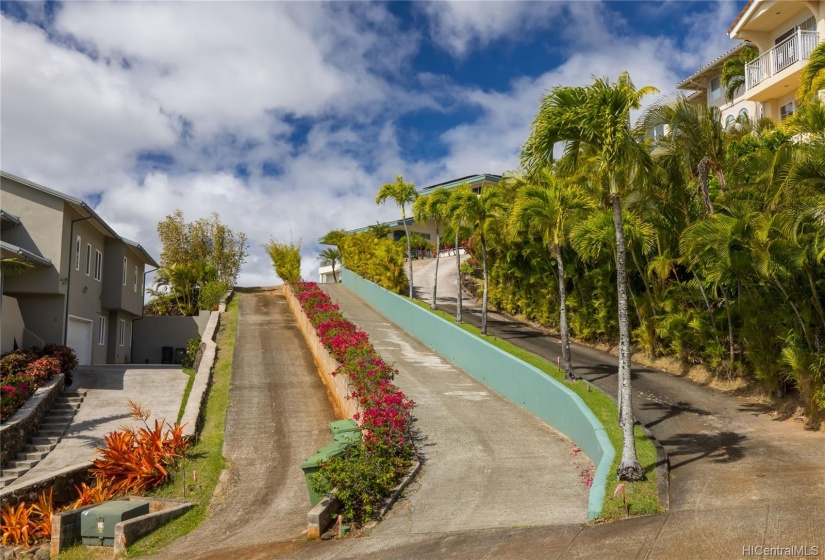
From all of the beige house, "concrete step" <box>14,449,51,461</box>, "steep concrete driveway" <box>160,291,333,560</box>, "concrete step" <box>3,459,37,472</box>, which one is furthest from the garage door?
"concrete step" <box>3,459,37,472</box>

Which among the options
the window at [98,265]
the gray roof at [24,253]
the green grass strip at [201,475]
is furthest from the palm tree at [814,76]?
the window at [98,265]

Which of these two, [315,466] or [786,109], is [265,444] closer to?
[315,466]

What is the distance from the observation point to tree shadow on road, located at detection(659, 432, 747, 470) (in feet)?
38.3

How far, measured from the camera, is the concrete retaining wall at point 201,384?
49.4ft

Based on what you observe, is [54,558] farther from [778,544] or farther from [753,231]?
[753,231]

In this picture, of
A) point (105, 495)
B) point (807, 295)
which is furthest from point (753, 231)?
point (105, 495)

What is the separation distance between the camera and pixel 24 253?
61.9 feet

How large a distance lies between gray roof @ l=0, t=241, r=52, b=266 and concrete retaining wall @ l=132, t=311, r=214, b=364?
13.1 metres

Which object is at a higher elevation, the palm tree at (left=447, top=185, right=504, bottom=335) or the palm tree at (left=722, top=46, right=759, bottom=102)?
the palm tree at (left=722, top=46, right=759, bottom=102)

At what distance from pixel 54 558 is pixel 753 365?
51.4 ft

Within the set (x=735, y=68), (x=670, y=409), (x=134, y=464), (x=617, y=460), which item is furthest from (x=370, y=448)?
(x=735, y=68)

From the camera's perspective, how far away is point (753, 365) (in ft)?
54.0

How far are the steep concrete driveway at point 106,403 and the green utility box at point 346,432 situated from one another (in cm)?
570

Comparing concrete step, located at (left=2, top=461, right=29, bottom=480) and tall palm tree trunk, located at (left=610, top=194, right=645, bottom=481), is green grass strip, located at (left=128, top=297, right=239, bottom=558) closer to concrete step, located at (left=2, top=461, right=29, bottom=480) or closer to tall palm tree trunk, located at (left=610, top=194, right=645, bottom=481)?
concrete step, located at (left=2, top=461, right=29, bottom=480)
